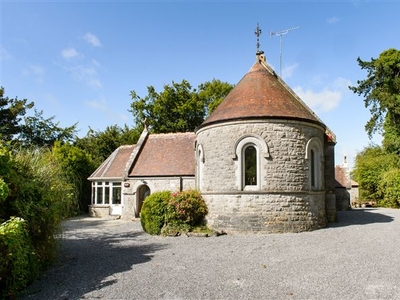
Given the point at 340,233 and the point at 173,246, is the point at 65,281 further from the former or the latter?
the point at 340,233

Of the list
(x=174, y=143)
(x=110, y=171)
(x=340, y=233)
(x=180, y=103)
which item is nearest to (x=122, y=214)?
(x=110, y=171)

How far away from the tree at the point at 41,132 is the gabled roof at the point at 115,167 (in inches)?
477

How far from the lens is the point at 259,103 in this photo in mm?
13781

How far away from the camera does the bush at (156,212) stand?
13484mm

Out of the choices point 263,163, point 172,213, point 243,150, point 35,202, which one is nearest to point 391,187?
point 263,163

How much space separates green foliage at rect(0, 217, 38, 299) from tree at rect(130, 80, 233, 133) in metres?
29.7

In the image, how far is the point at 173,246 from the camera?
10.8 meters

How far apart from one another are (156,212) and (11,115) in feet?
72.9

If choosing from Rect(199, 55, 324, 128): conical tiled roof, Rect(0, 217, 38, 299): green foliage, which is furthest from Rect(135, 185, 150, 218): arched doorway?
Rect(0, 217, 38, 299): green foliage

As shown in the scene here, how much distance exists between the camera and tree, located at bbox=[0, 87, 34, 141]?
93.3ft

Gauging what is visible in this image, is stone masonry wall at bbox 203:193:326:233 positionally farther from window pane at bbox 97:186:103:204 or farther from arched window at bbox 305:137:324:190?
window pane at bbox 97:186:103:204

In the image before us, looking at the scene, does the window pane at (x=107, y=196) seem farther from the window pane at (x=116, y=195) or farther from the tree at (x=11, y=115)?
the tree at (x=11, y=115)

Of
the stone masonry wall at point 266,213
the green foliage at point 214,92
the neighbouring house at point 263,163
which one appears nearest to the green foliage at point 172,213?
the neighbouring house at point 263,163

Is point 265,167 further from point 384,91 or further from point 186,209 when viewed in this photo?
point 384,91
